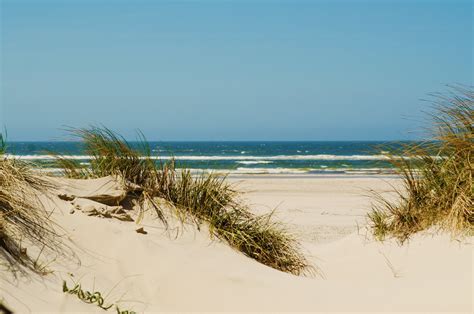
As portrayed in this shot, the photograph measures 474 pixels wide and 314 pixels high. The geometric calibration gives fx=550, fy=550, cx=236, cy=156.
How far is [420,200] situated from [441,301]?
6.88 feet

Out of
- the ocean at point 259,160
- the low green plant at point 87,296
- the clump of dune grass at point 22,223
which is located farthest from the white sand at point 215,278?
the ocean at point 259,160

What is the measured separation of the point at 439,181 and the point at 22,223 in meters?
4.31

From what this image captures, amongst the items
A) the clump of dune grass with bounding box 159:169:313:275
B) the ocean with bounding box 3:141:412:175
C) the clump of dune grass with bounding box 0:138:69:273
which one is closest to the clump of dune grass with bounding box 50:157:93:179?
the ocean with bounding box 3:141:412:175

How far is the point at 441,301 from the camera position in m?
4.26

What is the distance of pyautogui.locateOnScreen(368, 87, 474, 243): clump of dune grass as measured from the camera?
5586mm

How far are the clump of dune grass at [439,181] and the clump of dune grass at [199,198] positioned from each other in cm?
120

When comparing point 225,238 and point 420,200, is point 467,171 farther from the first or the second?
point 225,238

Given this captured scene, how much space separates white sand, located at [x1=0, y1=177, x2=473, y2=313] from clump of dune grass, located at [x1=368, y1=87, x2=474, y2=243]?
25 cm

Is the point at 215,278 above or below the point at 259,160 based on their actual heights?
above

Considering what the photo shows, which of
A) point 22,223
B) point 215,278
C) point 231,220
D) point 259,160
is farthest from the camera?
point 259,160

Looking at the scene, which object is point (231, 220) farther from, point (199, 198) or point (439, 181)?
point (439, 181)

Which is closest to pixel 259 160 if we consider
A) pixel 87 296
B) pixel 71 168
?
pixel 71 168

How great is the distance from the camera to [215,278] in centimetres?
451

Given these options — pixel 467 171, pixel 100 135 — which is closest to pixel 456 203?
pixel 467 171
